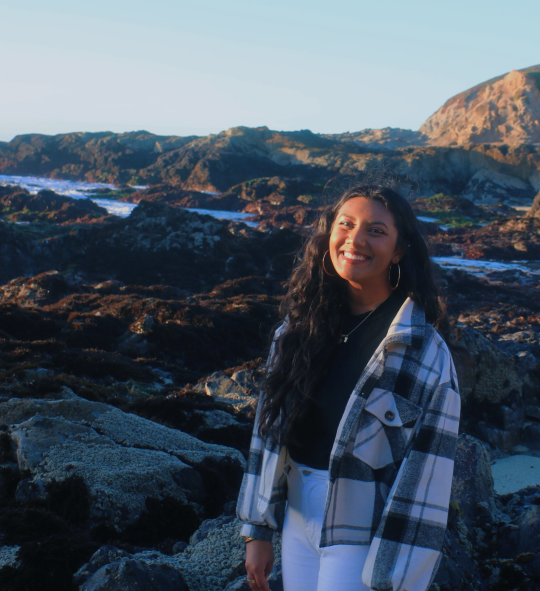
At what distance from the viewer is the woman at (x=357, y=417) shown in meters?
1.50

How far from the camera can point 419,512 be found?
1.48 meters

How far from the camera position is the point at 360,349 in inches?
72.4

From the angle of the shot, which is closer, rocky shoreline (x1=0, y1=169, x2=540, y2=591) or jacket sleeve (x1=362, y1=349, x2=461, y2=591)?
jacket sleeve (x1=362, y1=349, x2=461, y2=591)

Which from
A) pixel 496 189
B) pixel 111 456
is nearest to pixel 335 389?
pixel 111 456

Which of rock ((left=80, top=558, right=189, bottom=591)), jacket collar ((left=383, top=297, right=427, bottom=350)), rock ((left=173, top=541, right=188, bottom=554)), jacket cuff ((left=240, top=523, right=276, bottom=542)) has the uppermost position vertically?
jacket collar ((left=383, top=297, right=427, bottom=350))

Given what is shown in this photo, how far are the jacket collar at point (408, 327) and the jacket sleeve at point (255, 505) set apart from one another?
2.11 feet

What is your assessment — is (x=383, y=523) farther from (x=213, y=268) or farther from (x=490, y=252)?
(x=490, y=252)

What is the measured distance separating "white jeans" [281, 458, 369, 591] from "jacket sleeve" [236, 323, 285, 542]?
0.23 ft

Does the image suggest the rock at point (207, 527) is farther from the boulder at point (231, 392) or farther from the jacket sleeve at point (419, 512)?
the boulder at point (231, 392)

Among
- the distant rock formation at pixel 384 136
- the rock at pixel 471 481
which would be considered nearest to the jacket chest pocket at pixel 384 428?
the rock at pixel 471 481

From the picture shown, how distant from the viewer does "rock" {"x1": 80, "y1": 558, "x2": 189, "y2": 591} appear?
210 centimetres

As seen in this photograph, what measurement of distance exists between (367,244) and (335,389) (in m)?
0.52

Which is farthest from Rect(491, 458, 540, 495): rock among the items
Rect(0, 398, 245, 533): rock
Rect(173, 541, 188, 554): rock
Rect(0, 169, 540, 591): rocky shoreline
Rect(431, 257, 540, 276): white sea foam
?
Rect(431, 257, 540, 276): white sea foam

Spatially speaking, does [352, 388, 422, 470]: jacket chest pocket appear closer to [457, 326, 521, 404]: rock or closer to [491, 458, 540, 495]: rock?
[491, 458, 540, 495]: rock
